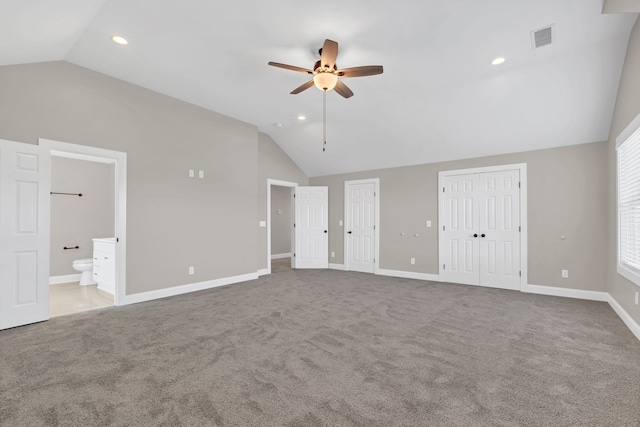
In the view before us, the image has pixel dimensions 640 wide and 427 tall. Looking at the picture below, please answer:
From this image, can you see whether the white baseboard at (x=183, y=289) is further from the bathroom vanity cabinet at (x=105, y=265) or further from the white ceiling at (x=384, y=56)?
the white ceiling at (x=384, y=56)

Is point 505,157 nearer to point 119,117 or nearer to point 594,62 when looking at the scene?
point 594,62

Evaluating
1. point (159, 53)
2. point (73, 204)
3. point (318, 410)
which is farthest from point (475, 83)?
point (73, 204)

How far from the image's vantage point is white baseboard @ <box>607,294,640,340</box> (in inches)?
123

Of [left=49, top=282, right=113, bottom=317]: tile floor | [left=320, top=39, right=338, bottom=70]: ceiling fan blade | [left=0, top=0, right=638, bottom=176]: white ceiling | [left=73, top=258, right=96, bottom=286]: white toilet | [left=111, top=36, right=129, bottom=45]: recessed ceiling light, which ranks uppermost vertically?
[left=111, top=36, right=129, bottom=45]: recessed ceiling light

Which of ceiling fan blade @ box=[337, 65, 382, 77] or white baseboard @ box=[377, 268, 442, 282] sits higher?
ceiling fan blade @ box=[337, 65, 382, 77]

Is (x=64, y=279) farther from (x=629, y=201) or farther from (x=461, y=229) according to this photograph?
(x=629, y=201)

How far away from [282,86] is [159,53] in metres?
1.60

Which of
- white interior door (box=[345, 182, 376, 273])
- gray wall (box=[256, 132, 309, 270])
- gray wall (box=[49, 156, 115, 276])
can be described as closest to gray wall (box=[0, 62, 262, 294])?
gray wall (box=[256, 132, 309, 270])

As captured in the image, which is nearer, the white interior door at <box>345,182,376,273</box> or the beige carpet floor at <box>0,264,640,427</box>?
the beige carpet floor at <box>0,264,640,427</box>

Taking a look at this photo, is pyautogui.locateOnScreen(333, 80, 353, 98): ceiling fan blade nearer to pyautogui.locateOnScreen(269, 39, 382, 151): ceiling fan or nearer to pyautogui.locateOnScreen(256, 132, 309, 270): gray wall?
pyautogui.locateOnScreen(269, 39, 382, 151): ceiling fan

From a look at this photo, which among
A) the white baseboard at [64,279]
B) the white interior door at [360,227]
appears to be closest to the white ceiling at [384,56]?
the white interior door at [360,227]

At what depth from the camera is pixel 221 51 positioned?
346 cm

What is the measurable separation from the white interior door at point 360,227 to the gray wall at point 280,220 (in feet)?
10.5

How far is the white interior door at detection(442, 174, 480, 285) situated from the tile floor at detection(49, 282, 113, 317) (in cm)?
590
